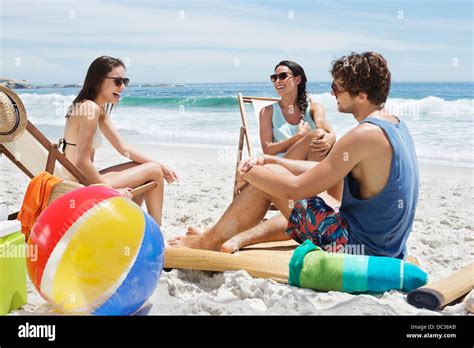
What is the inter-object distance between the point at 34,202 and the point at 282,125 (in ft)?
7.38

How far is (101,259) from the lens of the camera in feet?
8.16

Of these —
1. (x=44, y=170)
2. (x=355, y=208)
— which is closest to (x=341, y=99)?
(x=355, y=208)

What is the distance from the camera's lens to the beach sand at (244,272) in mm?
2889

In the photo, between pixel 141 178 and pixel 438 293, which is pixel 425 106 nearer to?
pixel 141 178

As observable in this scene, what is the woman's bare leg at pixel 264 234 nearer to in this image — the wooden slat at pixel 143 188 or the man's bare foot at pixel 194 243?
the man's bare foot at pixel 194 243

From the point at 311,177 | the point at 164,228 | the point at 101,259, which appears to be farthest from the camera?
the point at 164,228

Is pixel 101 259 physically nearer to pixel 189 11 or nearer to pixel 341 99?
pixel 341 99

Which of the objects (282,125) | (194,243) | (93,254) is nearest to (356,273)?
(194,243)

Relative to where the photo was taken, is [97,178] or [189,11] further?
[189,11]

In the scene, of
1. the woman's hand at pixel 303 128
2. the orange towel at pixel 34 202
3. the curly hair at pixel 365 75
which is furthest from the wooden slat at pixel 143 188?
the curly hair at pixel 365 75

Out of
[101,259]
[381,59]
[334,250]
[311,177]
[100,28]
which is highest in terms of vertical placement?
[100,28]

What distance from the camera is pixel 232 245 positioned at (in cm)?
361

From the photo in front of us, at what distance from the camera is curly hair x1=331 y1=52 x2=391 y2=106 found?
10.2 feet

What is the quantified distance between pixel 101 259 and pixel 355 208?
4.58ft
